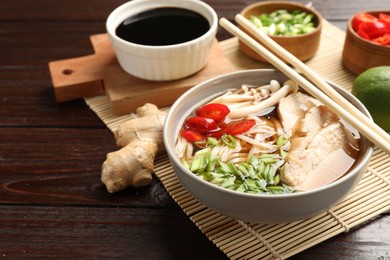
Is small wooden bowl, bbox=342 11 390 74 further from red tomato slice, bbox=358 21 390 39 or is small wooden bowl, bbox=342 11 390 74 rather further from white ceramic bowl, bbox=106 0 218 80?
white ceramic bowl, bbox=106 0 218 80

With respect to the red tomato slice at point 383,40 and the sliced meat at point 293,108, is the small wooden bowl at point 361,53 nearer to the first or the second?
the red tomato slice at point 383,40

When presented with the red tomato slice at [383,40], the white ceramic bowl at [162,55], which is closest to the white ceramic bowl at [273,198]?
the white ceramic bowl at [162,55]

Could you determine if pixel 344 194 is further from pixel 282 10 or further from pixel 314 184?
pixel 282 10

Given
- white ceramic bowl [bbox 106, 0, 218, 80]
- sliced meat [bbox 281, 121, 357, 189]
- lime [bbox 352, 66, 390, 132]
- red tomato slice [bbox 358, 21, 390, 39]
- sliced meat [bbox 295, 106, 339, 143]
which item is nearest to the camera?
sliced meat [bbox 281, 121, 357, 189]

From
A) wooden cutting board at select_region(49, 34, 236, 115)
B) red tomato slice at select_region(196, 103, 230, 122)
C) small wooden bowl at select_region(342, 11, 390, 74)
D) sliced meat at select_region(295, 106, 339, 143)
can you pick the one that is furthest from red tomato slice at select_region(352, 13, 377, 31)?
red tomato slice at select_region(196, 103, 230, 122)

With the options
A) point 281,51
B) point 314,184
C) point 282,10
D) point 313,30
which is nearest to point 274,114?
point 281,51
